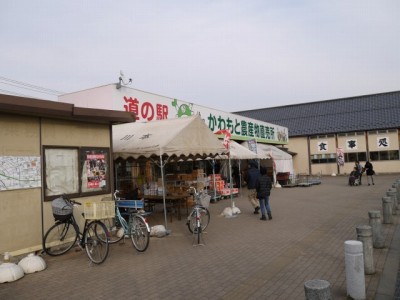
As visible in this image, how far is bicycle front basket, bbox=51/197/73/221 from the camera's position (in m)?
7.20

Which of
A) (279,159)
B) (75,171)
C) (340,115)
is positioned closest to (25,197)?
(75,171)

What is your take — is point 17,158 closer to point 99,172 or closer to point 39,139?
point 39,139

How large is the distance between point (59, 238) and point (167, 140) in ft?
11.9

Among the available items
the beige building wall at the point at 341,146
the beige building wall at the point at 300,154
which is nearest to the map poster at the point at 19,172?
the beige building wall at the point at 341,146

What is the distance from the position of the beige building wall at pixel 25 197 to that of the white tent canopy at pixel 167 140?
2.16 m

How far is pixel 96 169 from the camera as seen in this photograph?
9.05 metres

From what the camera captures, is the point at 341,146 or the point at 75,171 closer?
the point at 75,171

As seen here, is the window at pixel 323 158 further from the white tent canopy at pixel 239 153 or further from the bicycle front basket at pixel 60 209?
the bicycle front basket at pixel 60 209

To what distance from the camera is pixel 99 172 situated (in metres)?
9.14

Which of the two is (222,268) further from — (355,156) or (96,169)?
(355,156)

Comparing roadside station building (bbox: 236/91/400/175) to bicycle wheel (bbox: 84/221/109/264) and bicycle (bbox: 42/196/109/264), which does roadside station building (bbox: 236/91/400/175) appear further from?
bicycle wheel (bbox: 84/221/109/264)

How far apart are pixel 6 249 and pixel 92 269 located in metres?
1.91

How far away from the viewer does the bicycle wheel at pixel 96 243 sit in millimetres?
6841

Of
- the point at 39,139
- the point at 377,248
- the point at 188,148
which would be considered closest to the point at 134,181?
the point at 188,148
